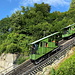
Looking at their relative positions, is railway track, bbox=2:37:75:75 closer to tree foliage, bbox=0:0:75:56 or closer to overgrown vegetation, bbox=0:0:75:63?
overgrown vegetation, bbox=0:0:75:63

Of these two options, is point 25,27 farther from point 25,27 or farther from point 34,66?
point 34,66

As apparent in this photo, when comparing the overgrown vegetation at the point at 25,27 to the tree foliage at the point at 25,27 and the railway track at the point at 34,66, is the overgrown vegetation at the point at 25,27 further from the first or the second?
the railway track at the point at 34,66

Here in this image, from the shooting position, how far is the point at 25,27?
28641mm

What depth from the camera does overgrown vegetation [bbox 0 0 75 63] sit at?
77.2 ft

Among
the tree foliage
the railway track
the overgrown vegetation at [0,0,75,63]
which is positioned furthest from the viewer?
the tree foliage

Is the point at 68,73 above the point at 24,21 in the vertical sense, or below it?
below

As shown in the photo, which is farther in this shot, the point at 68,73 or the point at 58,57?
the point at 58,57

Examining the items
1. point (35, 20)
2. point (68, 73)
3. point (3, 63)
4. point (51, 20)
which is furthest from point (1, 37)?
point (68, 73)

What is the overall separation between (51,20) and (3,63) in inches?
614

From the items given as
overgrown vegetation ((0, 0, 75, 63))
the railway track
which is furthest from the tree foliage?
the railway track

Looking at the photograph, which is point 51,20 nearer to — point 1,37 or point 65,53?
point 1,37

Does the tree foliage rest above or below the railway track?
above

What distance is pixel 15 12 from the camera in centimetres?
3031

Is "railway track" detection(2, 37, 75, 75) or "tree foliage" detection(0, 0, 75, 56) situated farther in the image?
"tree foliage" detection(0, 0, 75, 56)
